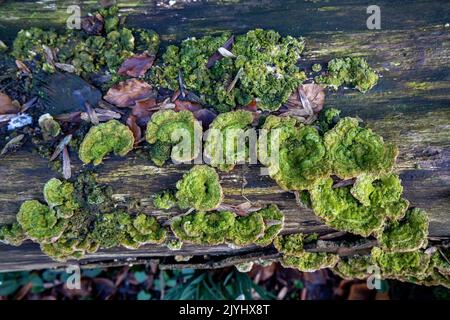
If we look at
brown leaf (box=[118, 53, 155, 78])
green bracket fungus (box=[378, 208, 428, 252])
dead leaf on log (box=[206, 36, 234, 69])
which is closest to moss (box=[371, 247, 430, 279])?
green bracket fungus (box=[378, 208, 428, 252])

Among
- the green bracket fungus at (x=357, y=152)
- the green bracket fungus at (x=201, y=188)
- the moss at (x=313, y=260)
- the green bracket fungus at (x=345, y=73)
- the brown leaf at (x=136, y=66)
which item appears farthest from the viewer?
the moss at (x=313, y=260)

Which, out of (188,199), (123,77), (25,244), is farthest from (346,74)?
(25,244)

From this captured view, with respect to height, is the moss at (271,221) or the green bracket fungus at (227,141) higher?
the green bracket fungus at (227,141)

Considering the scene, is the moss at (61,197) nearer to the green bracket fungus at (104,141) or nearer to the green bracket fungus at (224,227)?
the green bracket fungus at (104,141)

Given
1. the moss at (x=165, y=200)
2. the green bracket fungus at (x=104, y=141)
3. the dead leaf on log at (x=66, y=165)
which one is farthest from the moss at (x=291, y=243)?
the dead leaf on log at (x=66, y=165)

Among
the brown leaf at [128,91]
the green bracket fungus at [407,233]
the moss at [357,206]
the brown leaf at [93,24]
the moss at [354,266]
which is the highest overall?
the brown leaf at [93,24]

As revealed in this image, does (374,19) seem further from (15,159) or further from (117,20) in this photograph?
(15,159)

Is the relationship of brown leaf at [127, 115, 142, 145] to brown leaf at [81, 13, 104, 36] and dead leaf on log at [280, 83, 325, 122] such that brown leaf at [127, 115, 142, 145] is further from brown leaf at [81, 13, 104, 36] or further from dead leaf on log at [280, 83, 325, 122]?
dead leaf on log at [280, 83, 325, 122]
